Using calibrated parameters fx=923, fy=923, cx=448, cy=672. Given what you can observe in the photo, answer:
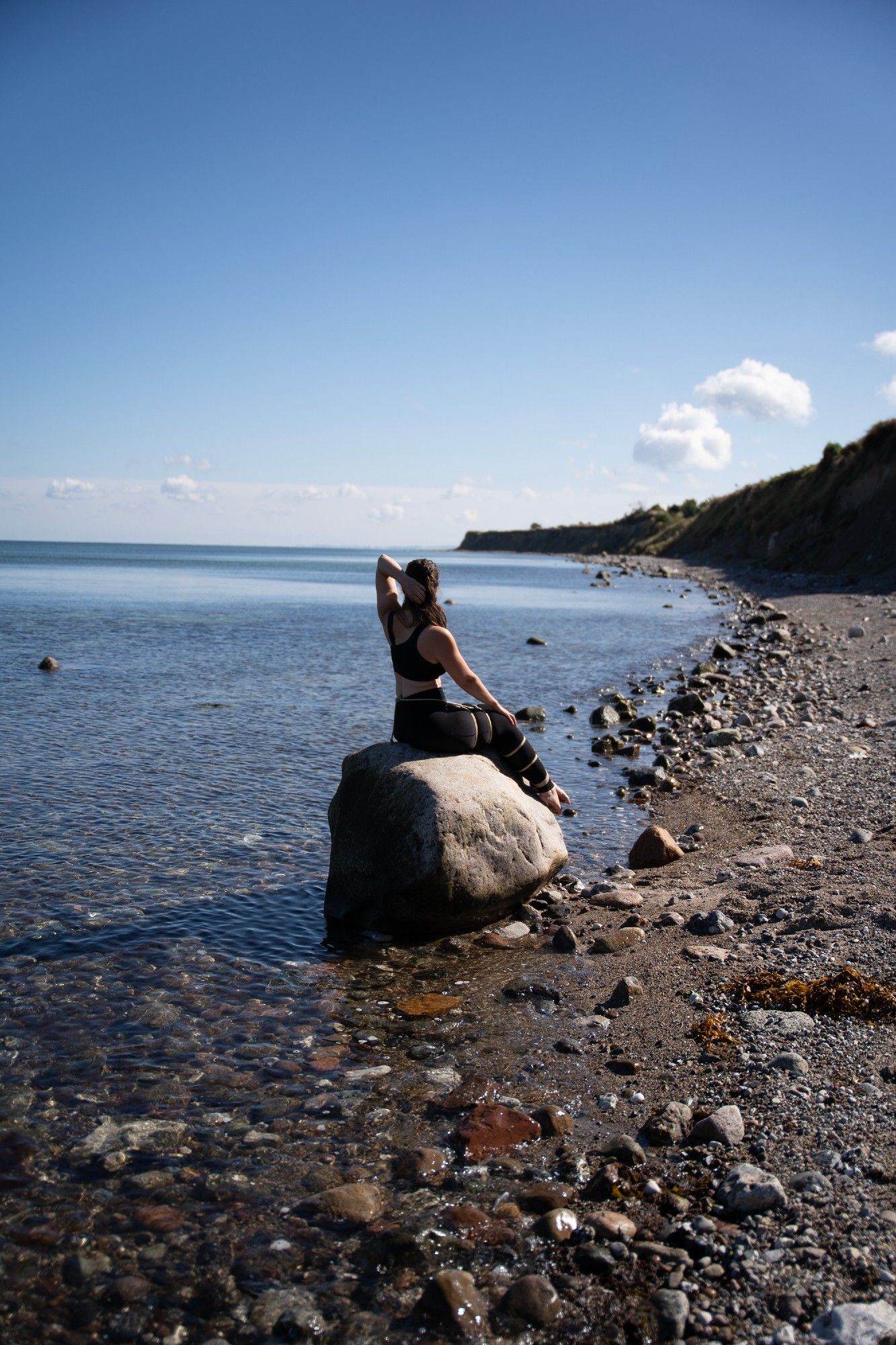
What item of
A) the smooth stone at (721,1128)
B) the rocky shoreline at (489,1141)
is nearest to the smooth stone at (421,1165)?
the rocky shoreline at (489,1141)

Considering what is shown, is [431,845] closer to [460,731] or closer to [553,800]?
[460,731]

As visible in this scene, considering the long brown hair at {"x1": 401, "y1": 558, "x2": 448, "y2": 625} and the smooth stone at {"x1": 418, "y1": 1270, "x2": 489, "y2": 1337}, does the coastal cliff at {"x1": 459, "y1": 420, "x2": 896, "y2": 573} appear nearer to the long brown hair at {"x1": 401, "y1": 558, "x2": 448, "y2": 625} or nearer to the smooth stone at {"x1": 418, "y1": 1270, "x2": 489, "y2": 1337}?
the long brown hair at {"x1": 401, "y1": 558, "x2": 448, "y2": 625}

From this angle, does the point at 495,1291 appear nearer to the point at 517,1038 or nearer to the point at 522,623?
the point at 517,1038

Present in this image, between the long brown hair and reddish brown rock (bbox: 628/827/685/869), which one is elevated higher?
the long brown hair

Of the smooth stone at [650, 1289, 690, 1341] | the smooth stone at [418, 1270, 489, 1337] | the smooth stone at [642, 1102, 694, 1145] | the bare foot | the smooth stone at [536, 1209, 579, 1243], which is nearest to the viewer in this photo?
the smooth stone at [650, 1289, 690, 1341]

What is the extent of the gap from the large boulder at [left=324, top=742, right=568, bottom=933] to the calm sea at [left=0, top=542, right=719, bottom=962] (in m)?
0.67

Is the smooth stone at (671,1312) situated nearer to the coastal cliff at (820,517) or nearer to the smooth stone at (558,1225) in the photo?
the smooth stone at (558,1225)

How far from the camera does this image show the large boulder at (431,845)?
8.29 metres

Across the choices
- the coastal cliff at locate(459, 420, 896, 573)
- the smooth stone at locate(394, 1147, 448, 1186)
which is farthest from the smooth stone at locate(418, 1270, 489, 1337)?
the coastal cliff at locate(459, 420, 896, 573)

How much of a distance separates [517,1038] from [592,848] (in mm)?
4693

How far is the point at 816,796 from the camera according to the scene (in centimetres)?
1142

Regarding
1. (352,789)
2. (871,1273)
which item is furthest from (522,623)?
(871,1273)

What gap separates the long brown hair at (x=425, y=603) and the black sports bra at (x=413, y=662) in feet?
0.33

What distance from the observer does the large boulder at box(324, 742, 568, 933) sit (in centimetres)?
829
